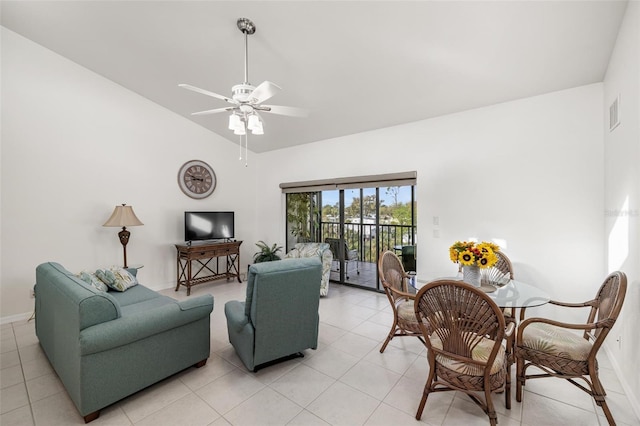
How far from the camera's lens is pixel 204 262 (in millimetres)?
5234

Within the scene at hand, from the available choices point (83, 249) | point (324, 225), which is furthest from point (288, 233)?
point (83, 249)

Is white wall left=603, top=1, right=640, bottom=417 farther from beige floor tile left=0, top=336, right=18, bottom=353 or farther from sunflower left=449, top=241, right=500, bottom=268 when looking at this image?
beige floor tile left=0, top=336, right=18, bottom=353

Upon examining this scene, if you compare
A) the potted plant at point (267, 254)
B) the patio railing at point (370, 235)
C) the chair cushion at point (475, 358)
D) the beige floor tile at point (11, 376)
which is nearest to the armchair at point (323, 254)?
the patio railing at point (370, 235)

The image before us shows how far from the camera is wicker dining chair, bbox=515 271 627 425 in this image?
1.65m

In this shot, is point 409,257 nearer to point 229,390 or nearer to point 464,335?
point 464,335

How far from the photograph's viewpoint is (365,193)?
15.5 ft

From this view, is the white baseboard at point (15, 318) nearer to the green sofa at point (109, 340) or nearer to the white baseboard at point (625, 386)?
the green sofa at point (109, 340)

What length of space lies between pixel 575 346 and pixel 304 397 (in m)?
1.89

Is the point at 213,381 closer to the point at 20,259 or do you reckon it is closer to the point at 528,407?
the point at 528,407

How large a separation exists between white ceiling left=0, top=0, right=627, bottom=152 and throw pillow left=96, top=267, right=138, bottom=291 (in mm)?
2655

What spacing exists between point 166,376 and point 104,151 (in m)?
3.58

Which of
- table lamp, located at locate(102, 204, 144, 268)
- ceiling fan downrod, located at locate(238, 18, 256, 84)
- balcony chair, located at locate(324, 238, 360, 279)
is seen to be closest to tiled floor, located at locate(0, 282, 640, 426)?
table lamp, located at locate(102, 204, 144, 268)

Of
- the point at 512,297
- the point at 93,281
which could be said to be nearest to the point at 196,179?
the point at 93,281

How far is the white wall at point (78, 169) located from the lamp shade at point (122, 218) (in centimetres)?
40
